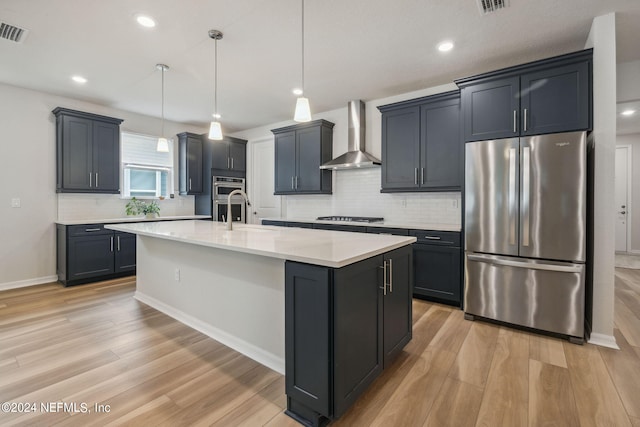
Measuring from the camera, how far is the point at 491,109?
300cm

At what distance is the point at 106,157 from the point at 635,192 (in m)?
9.83

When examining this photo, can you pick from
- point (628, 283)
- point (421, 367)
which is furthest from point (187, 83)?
point (628, 283)

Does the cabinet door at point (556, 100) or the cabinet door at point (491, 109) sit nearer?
the cabinet door at point (556, 100)

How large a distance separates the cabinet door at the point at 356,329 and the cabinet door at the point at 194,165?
4.87 metres

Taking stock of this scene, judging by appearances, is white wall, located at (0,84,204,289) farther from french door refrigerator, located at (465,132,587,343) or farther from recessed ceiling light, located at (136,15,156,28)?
french door refrigerator, located at (465,132,587,343)

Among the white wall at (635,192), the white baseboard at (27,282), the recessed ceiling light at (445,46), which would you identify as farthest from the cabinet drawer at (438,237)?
the white wall at (635,192)

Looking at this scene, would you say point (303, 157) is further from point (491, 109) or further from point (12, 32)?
point (12, 32)

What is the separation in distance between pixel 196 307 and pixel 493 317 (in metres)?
2.86

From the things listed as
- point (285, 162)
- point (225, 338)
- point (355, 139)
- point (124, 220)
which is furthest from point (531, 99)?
point (124, 220)

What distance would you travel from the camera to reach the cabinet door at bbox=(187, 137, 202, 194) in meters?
5.77

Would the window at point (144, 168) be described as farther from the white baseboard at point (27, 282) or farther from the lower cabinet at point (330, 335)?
the lower cabinet at point (330, 335)

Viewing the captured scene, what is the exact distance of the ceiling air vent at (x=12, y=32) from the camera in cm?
269

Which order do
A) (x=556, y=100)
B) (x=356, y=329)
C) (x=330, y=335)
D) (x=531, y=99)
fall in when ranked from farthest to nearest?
(x=531, y=99)
(x=556, y=100)
(x=356, y=329)
(x=330, y=335)

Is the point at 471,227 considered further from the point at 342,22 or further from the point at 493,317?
the point at 342,22
